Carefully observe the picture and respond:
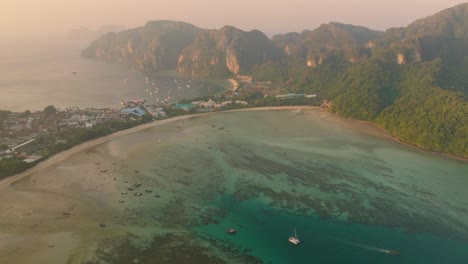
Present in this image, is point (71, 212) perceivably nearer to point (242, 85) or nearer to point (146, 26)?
point (242, 85)

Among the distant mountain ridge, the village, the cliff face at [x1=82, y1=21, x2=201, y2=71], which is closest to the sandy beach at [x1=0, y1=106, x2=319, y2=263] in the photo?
the village

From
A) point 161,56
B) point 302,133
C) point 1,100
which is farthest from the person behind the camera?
point 161,56

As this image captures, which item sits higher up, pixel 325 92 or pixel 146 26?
pixel 146 26

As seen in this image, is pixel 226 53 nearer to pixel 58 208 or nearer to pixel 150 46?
pixel 150 46

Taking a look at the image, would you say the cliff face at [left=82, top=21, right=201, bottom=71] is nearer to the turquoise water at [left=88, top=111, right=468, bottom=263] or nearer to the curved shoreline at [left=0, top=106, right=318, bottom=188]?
the curved shoreline at [left=0, top=106, right=318, bottom=188]

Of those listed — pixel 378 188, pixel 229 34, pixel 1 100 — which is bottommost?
pixel 378 188

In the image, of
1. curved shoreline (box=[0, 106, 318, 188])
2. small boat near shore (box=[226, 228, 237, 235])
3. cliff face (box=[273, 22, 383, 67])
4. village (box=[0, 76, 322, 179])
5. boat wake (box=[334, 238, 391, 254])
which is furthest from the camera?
cliff face (box=[273, 22, 383, 67])

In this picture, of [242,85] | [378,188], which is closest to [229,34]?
[242,85]
